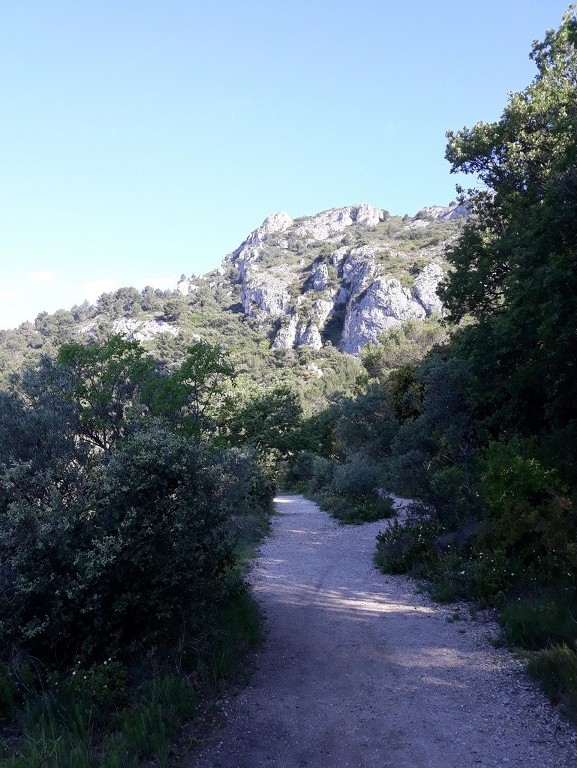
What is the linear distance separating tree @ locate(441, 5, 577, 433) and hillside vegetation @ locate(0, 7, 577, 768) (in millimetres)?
54

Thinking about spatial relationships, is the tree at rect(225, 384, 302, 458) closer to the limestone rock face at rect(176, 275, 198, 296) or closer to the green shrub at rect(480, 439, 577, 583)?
the green shrub at rect(480, 439, 577, 583)

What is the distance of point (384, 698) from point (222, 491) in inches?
109

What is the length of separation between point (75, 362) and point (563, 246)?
9.17 m

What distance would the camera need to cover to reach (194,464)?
6219mm

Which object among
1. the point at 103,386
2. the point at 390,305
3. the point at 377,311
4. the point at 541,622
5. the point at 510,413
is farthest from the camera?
the point at 377,311

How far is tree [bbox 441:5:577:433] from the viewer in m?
9.14

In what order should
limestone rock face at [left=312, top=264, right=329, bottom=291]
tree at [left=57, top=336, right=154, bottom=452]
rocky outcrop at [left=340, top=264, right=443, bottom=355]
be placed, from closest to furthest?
tree at [left=57, top=336, right=154, bottom=452]
rocky outcrop at [left=340, top=264, right=443, bottom=355]
limestone rock face at [left=312, top=264, right=329, bottom=291]

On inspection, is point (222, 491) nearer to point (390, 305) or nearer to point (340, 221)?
point (390, 305)

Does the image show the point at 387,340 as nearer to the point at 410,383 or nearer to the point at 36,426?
the point at 410,383

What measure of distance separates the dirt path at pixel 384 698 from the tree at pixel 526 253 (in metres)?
4.96

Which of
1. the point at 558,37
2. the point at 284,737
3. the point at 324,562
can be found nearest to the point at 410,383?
the point at 324,562

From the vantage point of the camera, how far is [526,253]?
9.79m

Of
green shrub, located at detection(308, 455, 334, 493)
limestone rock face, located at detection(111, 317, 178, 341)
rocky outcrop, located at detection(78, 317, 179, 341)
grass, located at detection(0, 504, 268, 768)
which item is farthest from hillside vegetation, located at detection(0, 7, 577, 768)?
rocky outcrop, located at detection(78, 317, 179, 341)

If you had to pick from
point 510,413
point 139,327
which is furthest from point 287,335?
point 510,413
